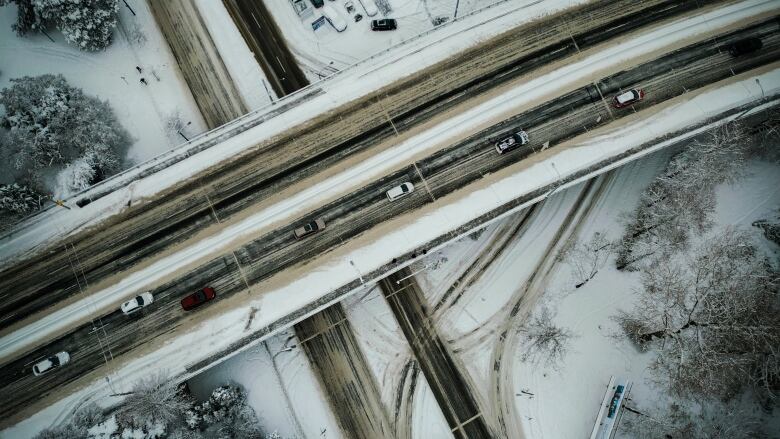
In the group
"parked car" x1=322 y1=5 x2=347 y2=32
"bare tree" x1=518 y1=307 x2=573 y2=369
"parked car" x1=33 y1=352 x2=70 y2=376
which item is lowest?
"bare tree" x1=518 y1=307 x2=573 y2=369

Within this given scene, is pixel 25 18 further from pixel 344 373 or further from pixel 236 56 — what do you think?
pixel 344 373

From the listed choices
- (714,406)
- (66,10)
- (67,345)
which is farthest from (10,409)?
(714,406)

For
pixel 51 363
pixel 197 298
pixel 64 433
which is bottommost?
pixel 64 433

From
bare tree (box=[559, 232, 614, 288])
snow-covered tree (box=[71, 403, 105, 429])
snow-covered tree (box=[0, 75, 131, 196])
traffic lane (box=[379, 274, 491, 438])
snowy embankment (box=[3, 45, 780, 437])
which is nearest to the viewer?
snow-covered tree (box=[71, 403, 105, 429])

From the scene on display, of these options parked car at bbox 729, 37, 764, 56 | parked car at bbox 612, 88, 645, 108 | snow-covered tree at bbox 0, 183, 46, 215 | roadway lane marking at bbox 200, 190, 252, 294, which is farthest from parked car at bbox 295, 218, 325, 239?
parked car at bbox 729, 37, 764, 56

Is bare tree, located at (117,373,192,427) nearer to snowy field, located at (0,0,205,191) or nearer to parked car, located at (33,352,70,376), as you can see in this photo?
parked car, located at (33,352,70,376)

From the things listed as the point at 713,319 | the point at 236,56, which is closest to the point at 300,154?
the point at 236,56

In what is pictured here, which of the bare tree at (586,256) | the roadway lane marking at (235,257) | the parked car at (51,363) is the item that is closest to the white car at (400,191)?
the roadway lane marking at (235,257)
